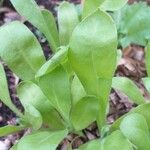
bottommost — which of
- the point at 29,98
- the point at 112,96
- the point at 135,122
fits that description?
the point at 112,96

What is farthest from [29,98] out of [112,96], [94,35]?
[112,96]

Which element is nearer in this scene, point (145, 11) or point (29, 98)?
point (29, 98)

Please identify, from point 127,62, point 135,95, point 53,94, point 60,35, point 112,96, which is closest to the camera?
point 53,94

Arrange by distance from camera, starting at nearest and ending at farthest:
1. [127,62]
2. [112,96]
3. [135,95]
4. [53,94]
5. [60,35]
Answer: [53,94] < [135,95] < [60,35] < [112,96] < [127,62]

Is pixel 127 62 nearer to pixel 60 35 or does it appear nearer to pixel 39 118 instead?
pixel 60 35

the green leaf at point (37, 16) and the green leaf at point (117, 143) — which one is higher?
the green leaf at point (37, 16)

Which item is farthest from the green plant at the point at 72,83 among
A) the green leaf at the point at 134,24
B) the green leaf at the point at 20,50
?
the green leaf at the point at 134,24

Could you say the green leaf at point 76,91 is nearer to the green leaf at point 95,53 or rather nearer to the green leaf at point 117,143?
the green leaf at point 95,53

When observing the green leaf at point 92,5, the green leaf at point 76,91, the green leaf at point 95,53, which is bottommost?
the green leaf at point 76,91
